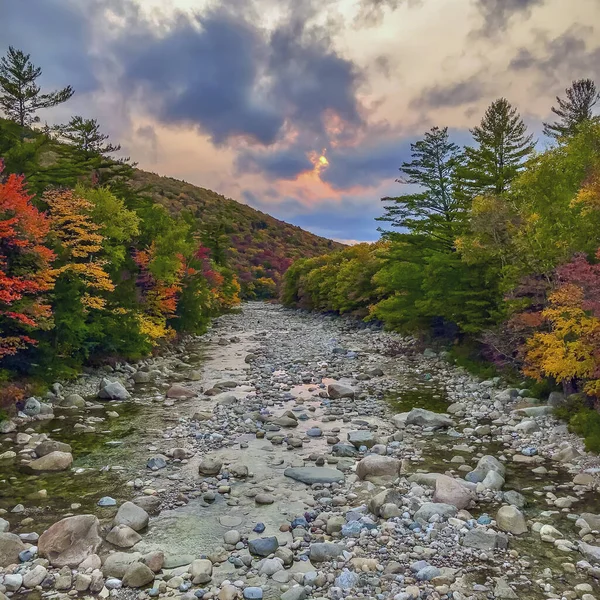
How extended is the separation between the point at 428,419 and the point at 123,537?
31.9 ft

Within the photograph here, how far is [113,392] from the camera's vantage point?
58.4ft

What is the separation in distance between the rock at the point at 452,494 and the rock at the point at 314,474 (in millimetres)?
2223

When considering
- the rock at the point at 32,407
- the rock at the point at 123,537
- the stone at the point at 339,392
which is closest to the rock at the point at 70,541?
the rock at the point at 123,537

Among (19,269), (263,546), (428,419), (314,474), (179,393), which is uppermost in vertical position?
(19,269)

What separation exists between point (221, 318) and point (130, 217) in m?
36.4

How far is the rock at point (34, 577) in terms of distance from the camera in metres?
6.55

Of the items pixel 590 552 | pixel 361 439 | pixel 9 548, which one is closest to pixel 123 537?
pixel 9 548

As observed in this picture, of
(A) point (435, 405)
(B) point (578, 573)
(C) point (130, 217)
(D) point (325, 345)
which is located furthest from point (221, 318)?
(B) point (578, 573)

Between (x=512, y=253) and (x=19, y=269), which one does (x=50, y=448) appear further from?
(x=512, y=253)

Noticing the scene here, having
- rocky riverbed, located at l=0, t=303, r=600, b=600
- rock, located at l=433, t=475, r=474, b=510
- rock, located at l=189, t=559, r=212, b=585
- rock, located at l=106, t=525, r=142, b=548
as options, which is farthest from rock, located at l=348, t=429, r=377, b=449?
rock, located at l=106, t=525, r=142, b=548

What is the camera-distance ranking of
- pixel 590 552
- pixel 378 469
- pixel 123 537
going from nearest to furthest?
pixel 590 552 < pixel 123 537 < pixel 378 469

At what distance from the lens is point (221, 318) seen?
59875mm

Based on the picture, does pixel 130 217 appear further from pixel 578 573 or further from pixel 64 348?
pixel 578 573

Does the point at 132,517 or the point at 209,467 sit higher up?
the point at 209,467
